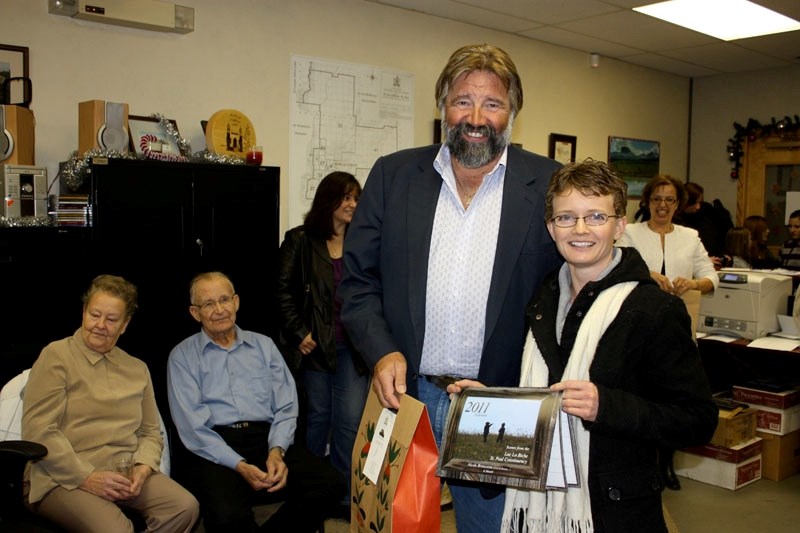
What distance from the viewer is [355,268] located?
182cm

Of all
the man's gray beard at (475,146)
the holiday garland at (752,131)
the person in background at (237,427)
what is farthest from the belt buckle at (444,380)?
the holiday garland at (752,131)

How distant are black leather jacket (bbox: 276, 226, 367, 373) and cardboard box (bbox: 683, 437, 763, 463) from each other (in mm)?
2188

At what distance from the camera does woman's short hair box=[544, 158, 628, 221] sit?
5.08 ft

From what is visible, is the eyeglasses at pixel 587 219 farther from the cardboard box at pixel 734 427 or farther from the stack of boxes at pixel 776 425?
the stack of boxes at pixel 776 425

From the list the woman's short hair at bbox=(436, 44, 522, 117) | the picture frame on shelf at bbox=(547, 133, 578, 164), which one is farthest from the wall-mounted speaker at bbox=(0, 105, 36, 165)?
the picture frame on shelf at bbox=(547, 133, 578, 164)

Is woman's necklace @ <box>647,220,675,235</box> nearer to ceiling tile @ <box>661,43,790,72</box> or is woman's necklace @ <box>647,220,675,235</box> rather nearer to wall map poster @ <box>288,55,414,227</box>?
wall map poster @ <box>288,55,414,227</box>

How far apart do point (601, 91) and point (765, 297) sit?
2942 millimetres

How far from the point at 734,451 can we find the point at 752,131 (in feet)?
14.4

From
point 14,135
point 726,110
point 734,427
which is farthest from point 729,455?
point 726,110

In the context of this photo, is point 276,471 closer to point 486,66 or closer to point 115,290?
point 115,290

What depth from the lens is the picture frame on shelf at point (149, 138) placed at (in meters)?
3.62

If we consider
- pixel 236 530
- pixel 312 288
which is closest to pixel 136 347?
pixel 312 288

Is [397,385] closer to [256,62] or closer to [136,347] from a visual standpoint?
[136,347]

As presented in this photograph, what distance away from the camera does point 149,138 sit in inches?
145
